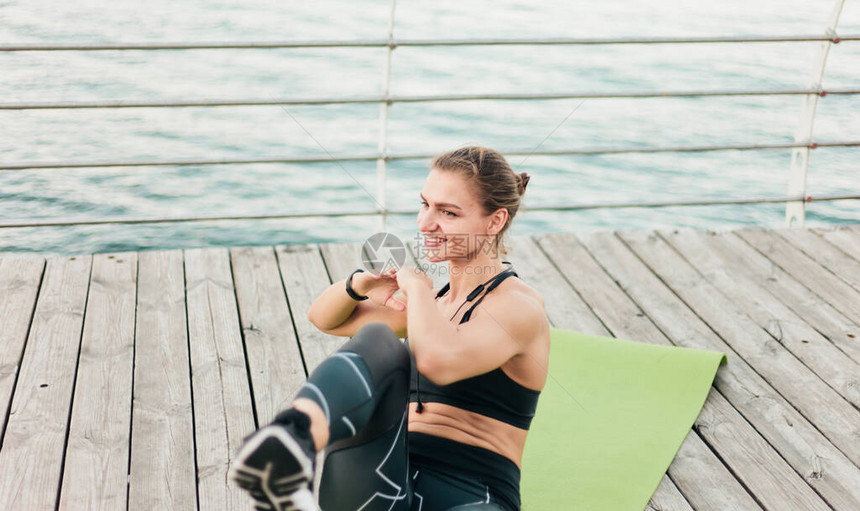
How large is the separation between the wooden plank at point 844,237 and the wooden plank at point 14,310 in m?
3.07

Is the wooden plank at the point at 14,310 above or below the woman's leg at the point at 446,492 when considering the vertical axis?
below

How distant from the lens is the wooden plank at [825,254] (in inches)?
125

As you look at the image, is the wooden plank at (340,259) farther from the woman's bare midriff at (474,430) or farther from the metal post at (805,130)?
the metal post at (805,130)

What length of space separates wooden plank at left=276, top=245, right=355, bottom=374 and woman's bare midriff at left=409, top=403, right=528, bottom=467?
0.88 meters

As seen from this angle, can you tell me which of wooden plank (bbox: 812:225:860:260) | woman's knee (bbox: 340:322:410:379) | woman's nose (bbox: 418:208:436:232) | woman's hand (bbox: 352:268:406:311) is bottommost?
wooden plank (bbox: 812:225:860:260)

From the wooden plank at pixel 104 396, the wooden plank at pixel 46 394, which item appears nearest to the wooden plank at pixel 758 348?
the wooden plank at pixel 104 396

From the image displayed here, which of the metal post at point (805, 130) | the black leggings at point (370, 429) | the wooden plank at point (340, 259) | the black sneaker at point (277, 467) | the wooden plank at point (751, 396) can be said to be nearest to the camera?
the black sneaker at point (277, 467)

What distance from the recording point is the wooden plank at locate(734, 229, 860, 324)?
2979mm

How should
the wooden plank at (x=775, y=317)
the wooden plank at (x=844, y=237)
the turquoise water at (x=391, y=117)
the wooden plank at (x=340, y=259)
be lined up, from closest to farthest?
the wooden plank at (x=775, y=317), the wooden plank at (x=340, y=259), the wooden plank at (x=844, y=237), the turquoise water at (x=391, y=117)

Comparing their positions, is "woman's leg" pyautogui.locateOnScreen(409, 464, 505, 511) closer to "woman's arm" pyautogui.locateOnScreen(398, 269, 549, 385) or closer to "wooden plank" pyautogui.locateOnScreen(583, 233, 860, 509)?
"woman's arm" pyautogui.locateOnScreen(398, 269, 549, 385)

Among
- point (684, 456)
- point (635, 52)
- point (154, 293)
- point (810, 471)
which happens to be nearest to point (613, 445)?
point (684, 456)

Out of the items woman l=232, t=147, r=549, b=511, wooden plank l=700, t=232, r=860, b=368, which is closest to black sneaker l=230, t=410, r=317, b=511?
woman l=232, t=147, r=549, b=511

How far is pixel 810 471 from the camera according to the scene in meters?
2.10

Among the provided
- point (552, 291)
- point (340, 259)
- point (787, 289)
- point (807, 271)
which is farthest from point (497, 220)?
point (807, 271)
